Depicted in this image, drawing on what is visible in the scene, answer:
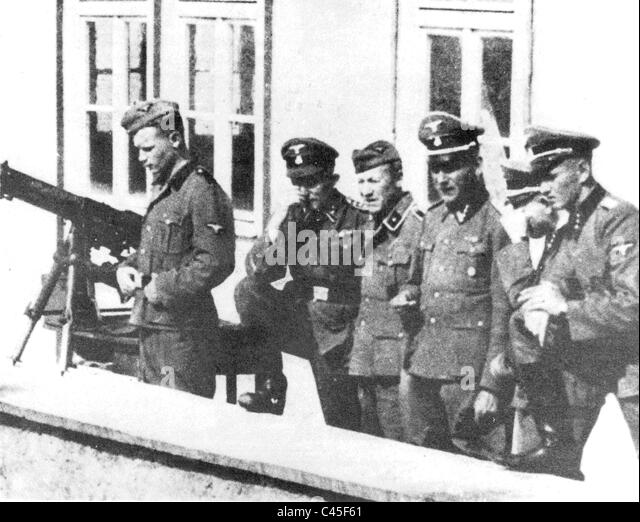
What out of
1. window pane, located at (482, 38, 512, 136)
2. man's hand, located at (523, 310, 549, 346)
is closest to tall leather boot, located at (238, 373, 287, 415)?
man's hand, located at (523, 310, 549, 346)

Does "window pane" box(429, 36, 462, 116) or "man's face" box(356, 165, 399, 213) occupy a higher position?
"window pane" box(429, 36, 462, 116)

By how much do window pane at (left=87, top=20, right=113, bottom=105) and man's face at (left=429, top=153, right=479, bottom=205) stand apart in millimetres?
2361

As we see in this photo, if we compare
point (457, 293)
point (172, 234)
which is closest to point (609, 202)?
point (457, 293)

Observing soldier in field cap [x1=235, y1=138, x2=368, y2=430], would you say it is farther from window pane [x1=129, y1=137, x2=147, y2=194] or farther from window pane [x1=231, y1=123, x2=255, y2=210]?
window pane [x1=129, y1=137, x2=147, y2=194]

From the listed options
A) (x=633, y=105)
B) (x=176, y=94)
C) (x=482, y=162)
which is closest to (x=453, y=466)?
(x=482, y=162)

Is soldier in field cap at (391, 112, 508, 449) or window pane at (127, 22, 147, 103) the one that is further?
window pane at (127, 22, 147, 103)

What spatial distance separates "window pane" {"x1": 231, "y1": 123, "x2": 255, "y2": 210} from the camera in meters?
8.27

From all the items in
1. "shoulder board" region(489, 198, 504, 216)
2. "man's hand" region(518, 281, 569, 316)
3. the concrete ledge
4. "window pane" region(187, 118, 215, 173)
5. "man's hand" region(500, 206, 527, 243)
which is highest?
"window pane" region(187, 118, 215, 173)

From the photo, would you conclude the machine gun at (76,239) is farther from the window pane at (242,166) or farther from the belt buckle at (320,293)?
the belt buckle at (320,293)

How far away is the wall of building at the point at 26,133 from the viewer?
9125mm

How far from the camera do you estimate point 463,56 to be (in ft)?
24.2

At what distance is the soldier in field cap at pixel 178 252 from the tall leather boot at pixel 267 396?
0.92ft

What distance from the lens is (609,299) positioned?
22.7 ft

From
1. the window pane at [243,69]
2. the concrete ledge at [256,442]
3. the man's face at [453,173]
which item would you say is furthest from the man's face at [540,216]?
the window pane at [243,69]
